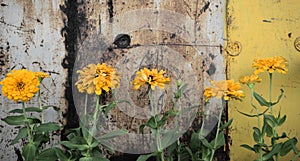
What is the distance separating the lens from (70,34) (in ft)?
5.21

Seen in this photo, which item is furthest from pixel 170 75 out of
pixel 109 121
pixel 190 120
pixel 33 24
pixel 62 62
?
pixel 33 24

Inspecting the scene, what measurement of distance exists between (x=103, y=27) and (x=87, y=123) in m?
0.44

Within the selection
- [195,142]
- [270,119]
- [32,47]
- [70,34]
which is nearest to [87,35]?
[70,34]

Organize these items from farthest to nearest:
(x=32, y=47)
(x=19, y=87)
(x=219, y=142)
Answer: (x=32, y=47)
(x=219, y=142)
(x=19, y=87)

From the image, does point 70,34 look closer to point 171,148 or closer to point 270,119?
point 171,148

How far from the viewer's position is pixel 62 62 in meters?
1.59

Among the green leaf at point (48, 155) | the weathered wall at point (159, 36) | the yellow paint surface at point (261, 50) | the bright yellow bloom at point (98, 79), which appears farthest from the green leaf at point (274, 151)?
the green leaf at point (48, 155)

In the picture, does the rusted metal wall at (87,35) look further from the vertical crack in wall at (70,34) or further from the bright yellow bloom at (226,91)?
the bright yellow bloom at (226,91)

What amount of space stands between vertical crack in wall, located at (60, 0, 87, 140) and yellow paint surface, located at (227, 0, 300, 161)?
570 millimetres

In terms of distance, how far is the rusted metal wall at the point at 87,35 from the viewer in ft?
5.16

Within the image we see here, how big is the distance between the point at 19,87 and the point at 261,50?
0.93 metres

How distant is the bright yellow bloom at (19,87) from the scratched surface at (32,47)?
41 cm

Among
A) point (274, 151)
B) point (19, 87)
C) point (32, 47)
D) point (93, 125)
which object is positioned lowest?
point (274, 151)

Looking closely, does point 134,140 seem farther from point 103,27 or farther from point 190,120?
point 103,27
